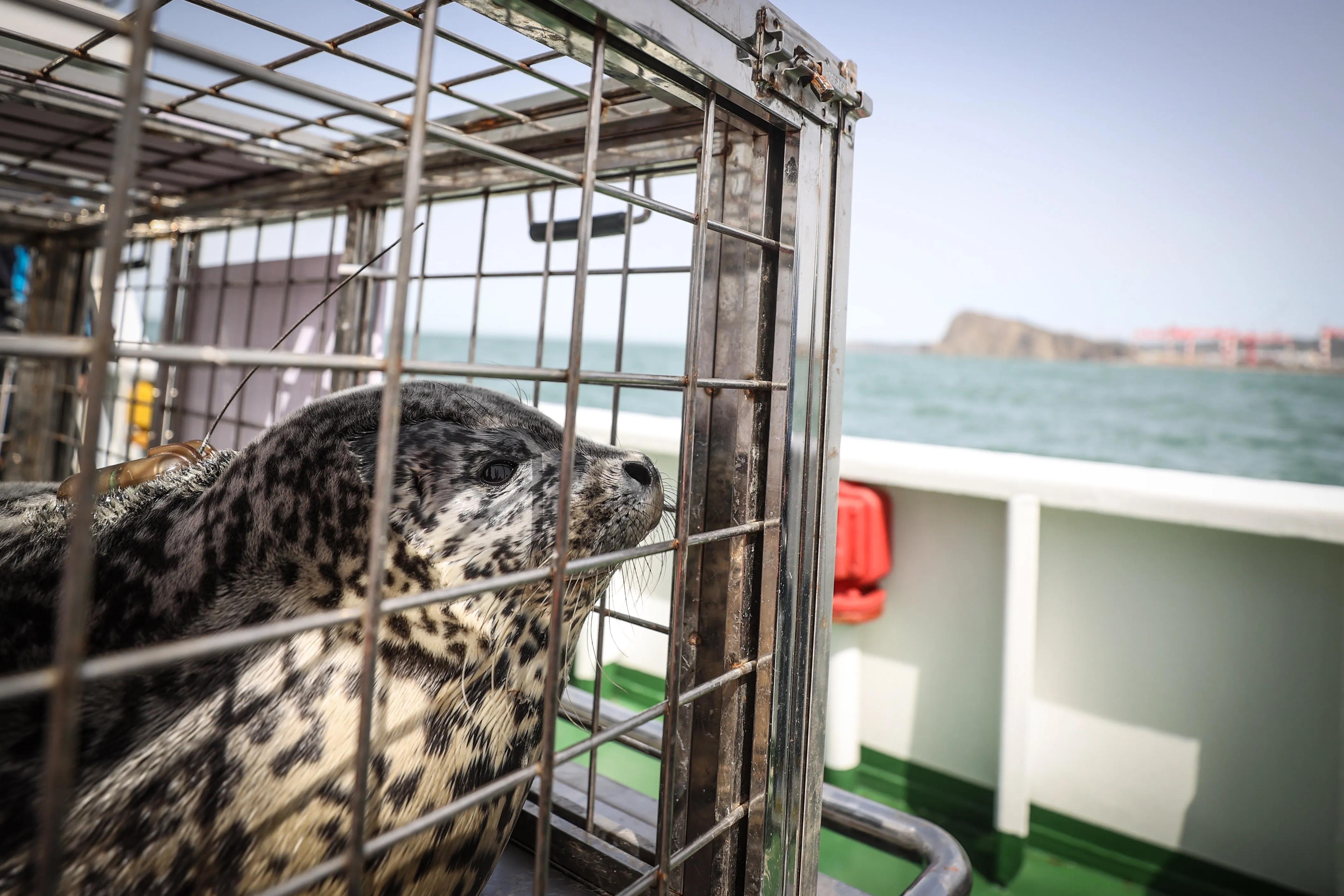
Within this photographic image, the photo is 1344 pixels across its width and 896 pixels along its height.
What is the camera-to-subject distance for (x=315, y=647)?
34.8 inches

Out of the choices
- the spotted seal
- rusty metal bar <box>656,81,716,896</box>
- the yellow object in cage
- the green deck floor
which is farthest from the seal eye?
the yellow object in cage

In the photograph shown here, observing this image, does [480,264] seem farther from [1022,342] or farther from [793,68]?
[1022,342]

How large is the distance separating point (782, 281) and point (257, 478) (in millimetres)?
701

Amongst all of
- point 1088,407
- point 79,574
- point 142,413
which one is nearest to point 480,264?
point 79,574

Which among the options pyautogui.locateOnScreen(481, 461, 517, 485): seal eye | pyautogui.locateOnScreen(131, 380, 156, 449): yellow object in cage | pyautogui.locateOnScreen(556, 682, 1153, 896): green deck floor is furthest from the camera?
pyautogui.locateOnScreen(131, 380, 156, 449): yellow object in cage

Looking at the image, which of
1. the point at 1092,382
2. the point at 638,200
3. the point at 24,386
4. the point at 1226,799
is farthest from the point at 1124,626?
the point at 1092,382

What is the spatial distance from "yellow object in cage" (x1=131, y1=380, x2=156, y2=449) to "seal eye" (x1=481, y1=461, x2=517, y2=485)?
2413mm

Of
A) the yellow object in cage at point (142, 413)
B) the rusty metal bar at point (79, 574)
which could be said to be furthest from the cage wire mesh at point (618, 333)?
the yellow object in cage at point (142, 413)

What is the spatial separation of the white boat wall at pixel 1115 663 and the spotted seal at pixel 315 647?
78cm

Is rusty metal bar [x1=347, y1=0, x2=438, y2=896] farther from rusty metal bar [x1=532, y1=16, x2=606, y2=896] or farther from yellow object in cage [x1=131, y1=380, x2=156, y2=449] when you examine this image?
yellow object in cage [x1=131, y1=380, x2=156, y2=449]

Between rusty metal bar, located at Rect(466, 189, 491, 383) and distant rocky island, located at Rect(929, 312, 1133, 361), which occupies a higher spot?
distant rocky island, located at Rect(929, 312, 1133, 361)

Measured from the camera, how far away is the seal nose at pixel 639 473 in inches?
40.2

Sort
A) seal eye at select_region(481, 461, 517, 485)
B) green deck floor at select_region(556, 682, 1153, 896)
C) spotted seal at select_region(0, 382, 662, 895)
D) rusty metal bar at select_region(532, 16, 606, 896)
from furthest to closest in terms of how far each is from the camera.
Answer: green deck floor at select_region(556, 682, 1153, 896) → seal eye at select_region(481, 461, 517, 485) → spotted seal at select_region(0, 382, 662, 895) → rusty metal bar at select_region(532, 16, 606, 896)

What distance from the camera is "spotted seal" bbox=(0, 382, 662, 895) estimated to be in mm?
789
